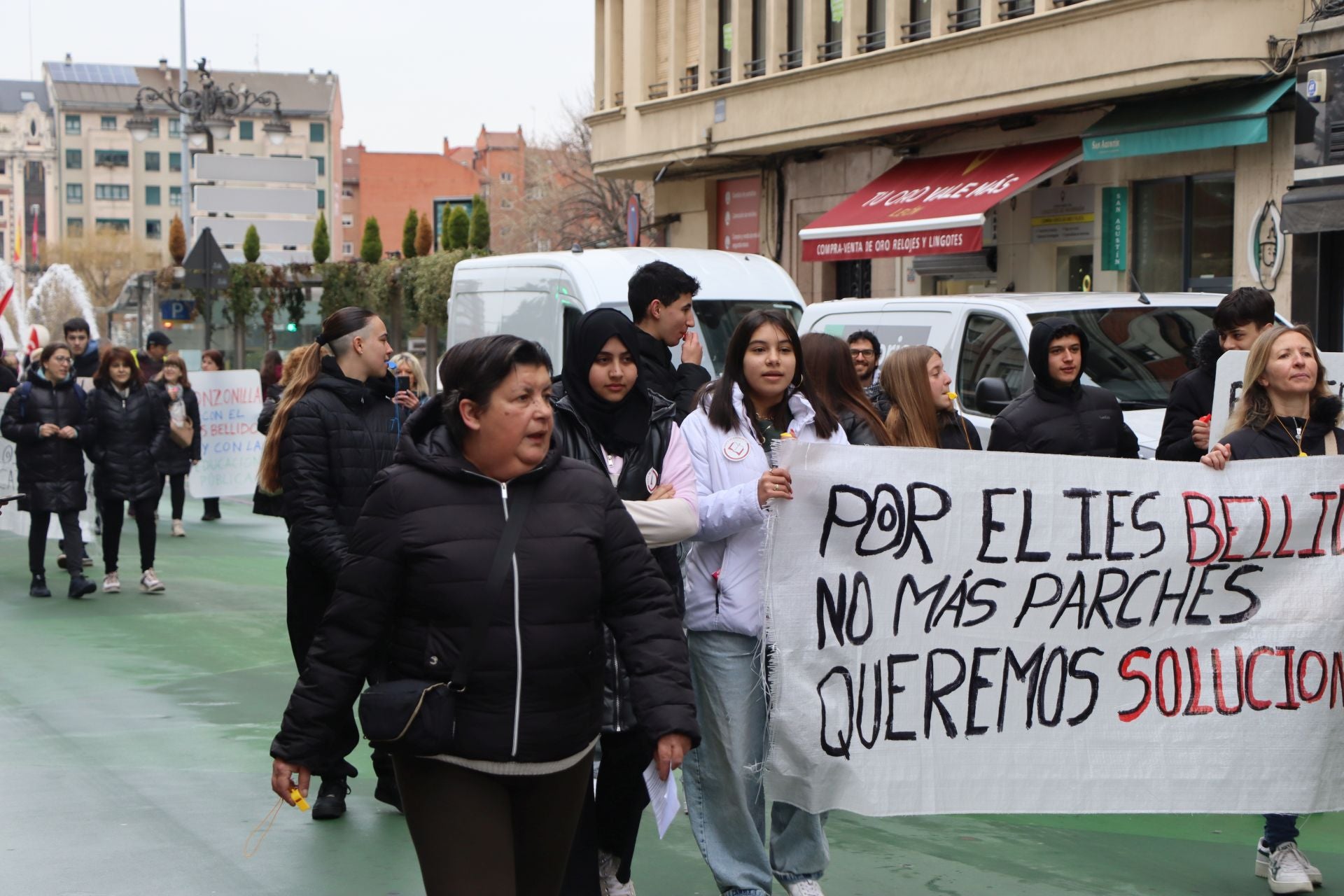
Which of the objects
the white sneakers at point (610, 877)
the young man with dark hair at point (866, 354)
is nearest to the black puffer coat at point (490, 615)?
the white sneakers at point (610, 877)

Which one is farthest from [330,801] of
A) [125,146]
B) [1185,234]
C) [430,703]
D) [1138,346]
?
[125,146]

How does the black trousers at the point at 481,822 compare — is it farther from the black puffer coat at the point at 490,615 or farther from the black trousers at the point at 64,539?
the black trousers at the point at 64,539

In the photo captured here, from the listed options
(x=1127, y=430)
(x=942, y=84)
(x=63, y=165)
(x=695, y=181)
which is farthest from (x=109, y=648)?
(x=63, y=165)

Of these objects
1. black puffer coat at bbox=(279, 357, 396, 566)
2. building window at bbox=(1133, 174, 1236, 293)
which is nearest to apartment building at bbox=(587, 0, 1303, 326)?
building window at bbox=(1133, 174, 1236, 293)

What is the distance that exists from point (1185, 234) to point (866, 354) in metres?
10.6

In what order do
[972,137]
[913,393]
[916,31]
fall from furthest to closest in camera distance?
[916,31] → [972,137] → [913,393]

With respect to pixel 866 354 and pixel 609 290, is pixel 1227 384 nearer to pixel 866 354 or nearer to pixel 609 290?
pixel 866 354

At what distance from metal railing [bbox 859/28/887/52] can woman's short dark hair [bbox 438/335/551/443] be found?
67.6ft

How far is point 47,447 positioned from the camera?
12.9 metres

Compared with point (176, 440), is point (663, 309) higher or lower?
higher

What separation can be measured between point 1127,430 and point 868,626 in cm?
280

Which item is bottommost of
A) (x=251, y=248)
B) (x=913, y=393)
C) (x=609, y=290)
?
(x=913, y=393)

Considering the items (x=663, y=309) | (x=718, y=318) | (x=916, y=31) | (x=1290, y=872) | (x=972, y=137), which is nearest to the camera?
(x=1290, y=872)

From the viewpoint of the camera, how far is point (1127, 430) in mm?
7516
